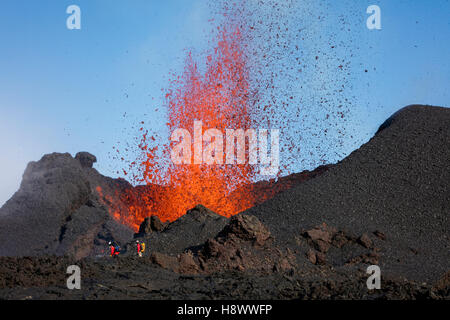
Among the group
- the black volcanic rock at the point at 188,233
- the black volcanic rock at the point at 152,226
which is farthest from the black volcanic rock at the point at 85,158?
the black volcanic rock at the point at 188,233

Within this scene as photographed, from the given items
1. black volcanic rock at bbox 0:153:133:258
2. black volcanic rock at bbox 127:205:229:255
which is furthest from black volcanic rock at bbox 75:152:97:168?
black volcanic rock at bbox 127:205:229:255

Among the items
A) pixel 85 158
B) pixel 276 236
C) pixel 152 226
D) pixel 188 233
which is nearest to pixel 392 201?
pixel 276 236

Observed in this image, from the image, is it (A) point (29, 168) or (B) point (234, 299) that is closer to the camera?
(B) point (234, 299)

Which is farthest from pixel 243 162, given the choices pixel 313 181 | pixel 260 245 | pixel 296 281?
pixel 296 281

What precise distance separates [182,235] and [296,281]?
8.24m

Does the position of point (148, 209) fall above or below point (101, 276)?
below

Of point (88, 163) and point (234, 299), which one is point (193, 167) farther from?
point (234, 299)

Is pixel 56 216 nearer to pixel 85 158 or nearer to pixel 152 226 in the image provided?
pixel 85 158

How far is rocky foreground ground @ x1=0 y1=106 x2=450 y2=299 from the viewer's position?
8.51 metres

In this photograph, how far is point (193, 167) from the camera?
26.5m

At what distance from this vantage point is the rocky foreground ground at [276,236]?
8.51 metres

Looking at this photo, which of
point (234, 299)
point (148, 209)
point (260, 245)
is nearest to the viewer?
point (234, 299)

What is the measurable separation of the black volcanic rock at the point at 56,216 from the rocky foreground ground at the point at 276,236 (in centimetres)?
7

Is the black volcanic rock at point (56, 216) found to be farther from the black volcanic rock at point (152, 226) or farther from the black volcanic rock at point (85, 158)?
the black volcanic rock at point (152, 226)
